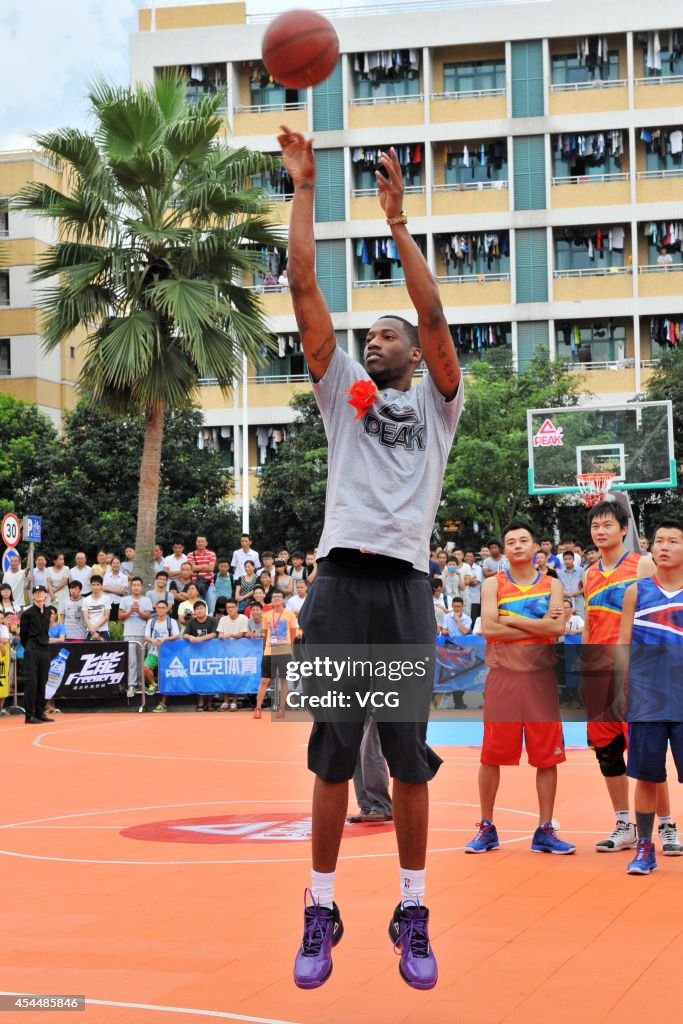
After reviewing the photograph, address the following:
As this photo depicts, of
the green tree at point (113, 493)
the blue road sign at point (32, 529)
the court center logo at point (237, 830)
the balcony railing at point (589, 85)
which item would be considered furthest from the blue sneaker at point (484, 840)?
the balcony railing at point (589, 85)

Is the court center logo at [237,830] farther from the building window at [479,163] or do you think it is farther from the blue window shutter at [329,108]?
the blue window shutter at [329,108]

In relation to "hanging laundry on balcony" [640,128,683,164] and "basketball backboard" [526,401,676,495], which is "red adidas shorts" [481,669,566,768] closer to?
"basketball backboard" [526,401,676,495]

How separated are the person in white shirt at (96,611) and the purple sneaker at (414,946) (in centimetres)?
1755

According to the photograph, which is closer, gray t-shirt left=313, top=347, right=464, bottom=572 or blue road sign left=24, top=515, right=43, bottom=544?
gray t-shirt left=313, top=347, right=464, bottom=572

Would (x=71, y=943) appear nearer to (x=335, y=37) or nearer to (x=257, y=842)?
(x=257, y=842)

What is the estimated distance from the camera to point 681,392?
40719mm

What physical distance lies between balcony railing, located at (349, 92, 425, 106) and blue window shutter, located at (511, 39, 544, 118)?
3.40 meters

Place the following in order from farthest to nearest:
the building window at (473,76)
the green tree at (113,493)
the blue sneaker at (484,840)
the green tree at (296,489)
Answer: the building window at (473,76), the green tree at (296,489), the green tree at (113,493), the blue sneaker at (484,840)

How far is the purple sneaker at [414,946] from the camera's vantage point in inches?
179

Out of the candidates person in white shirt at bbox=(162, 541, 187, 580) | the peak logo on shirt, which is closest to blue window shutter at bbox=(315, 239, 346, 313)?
person in white shirt at bbox=(162, 541, 187, 580)

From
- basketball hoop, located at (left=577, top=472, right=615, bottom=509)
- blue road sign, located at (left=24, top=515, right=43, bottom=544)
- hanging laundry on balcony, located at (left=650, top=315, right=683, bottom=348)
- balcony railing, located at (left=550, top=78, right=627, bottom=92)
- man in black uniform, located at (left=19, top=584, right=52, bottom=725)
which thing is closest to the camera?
man in black uniform, located at (left=19, top=584, right=52, bottom=725)

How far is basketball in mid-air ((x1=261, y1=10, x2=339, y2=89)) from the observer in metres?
5.20

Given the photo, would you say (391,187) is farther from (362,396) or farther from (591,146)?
(591,146)

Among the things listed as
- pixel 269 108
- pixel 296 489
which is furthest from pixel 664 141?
pixel 296 489
